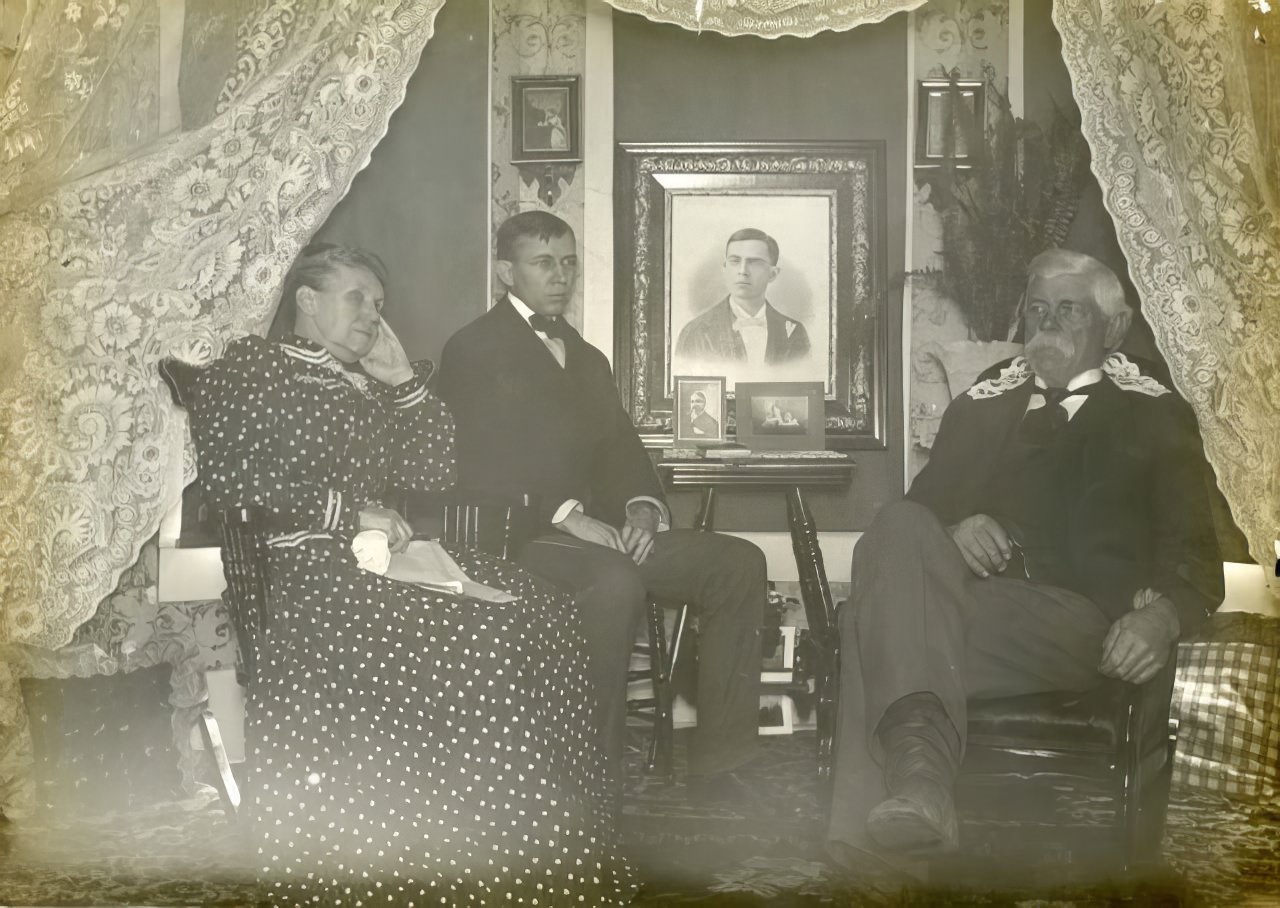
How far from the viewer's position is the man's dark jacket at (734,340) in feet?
9.93

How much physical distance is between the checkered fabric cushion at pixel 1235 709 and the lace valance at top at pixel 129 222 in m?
2.62

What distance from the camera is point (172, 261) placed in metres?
3.03

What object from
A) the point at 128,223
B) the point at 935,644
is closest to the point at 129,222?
A: the point at 128,223

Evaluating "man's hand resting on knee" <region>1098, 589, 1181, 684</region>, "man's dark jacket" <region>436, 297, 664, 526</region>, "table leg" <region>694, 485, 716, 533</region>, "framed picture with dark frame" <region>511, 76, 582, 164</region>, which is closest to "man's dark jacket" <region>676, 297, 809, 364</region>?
"man's dark jacket" <region>436, 297, 664, 526</region>

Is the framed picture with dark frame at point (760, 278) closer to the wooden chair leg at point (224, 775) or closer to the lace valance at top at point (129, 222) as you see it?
the lace valance at top at point (129, 222)

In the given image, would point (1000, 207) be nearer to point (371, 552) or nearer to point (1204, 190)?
point (1204, 190)

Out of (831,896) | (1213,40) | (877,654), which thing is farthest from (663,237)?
(831,896)

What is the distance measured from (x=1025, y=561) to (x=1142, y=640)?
0.34 metres

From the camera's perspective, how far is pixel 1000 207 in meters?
3.00

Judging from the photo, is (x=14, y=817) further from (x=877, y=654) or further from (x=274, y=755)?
(x=877, y=654)

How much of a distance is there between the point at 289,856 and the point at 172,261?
1577 mm

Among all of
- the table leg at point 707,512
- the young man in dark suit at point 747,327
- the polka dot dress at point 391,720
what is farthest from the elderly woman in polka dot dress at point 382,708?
the young man in dark suit at point 747,327

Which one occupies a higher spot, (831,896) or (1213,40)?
(1213,40)

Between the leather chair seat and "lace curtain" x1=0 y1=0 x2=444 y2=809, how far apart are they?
2152 millimetres
